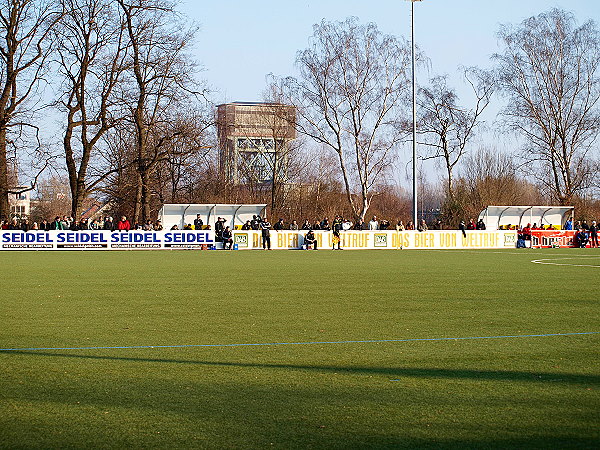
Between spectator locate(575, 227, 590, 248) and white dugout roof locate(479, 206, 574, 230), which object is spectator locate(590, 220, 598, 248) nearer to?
spectator locate(575, 227, 590, 248)

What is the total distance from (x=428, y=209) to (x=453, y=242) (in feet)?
231

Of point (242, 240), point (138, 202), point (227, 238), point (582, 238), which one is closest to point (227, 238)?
point (227, 238)

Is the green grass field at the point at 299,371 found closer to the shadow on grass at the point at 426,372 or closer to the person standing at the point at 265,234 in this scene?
the shadow on grass at the point at 426,372

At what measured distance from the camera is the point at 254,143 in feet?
218

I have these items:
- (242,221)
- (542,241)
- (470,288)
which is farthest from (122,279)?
(542,241)

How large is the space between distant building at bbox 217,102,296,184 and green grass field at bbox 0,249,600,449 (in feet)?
149

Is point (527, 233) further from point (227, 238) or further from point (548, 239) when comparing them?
point (227, 238)

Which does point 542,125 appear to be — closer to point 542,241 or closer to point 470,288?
point 542,241

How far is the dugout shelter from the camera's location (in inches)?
1836

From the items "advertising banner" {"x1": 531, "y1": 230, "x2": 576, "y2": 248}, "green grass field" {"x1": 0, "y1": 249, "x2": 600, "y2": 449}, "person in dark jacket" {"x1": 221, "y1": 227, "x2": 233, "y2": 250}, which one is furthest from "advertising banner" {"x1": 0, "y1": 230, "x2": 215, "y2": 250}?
"green grass field" {"x1": 0, "y1": 249, "x2": 600, "y2": 449}

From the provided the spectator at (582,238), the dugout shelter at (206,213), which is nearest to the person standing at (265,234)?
the dugout shelter at (206,213)

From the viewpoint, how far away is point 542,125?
60.6 metres

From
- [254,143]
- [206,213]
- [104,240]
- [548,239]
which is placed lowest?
[548,239]

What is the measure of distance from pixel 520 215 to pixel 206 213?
1960cm
